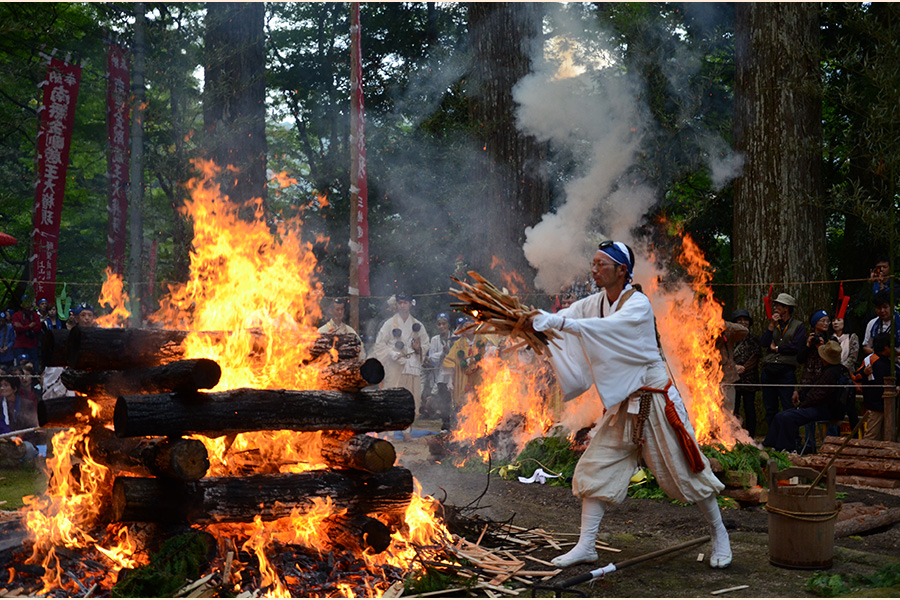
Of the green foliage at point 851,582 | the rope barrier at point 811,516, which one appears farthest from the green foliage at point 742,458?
the green foliage at point 851,582

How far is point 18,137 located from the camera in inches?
862

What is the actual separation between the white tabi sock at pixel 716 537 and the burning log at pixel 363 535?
234cm

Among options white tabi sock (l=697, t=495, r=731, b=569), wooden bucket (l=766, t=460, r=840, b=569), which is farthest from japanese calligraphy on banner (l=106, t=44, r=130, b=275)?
wooden bucket (l=766, t=460, r=840, b=569)

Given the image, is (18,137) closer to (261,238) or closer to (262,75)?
(262,75)

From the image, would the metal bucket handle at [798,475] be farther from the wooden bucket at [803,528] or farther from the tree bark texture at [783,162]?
the tree bark texture at [783,162]

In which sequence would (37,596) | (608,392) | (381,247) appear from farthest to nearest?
1. (381,247)
2. (608,392)
3. (37,596)

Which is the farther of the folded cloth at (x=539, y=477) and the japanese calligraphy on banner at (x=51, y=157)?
the japanese calligraphy on banner at (x=51, y=157)

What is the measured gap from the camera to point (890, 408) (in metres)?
9.62

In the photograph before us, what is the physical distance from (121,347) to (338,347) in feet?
5.18

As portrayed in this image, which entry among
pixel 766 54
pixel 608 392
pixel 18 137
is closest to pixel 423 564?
pixel 608 392

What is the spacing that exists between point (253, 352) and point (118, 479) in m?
1.35

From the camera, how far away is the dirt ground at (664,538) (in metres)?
5.28

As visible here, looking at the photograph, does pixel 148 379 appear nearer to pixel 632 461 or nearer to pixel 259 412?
pixel 259 412

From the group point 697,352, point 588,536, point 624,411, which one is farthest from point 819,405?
point 588,536
